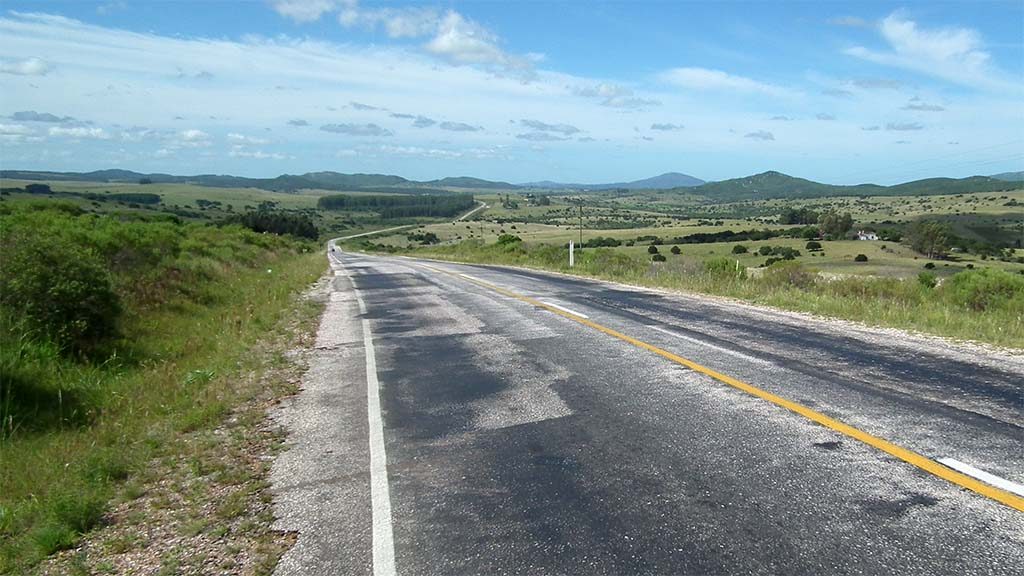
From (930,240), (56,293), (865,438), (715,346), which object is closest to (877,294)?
(715,346)

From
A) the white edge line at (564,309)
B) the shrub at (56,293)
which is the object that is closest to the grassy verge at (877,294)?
the white edge line at (564,309)

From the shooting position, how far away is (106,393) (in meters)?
8.91

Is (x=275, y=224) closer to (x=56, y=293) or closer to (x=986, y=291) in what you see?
(x=56, y=293)

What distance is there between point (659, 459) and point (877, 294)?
12776 millimetres

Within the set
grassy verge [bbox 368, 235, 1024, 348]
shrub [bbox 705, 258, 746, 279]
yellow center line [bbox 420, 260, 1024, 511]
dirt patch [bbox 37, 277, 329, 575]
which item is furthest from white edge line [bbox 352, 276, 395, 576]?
shrub [bbox 705, 258, 746, 279]

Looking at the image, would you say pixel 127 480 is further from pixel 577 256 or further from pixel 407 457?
pixel 577 256

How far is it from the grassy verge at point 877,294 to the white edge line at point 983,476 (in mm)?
5932

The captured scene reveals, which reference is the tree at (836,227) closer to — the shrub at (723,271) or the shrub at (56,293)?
the shrub at (723,271)

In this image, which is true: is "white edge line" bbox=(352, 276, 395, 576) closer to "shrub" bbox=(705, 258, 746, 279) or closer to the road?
the road

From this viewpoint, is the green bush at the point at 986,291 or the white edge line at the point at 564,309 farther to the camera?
the green bush at the point at 986,291

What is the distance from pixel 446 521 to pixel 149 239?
21645 millimetres

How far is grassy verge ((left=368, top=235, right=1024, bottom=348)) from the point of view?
11.2 m

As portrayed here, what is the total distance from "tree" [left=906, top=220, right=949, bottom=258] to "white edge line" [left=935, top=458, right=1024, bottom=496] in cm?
4886

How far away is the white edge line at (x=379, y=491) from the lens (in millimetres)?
3916
